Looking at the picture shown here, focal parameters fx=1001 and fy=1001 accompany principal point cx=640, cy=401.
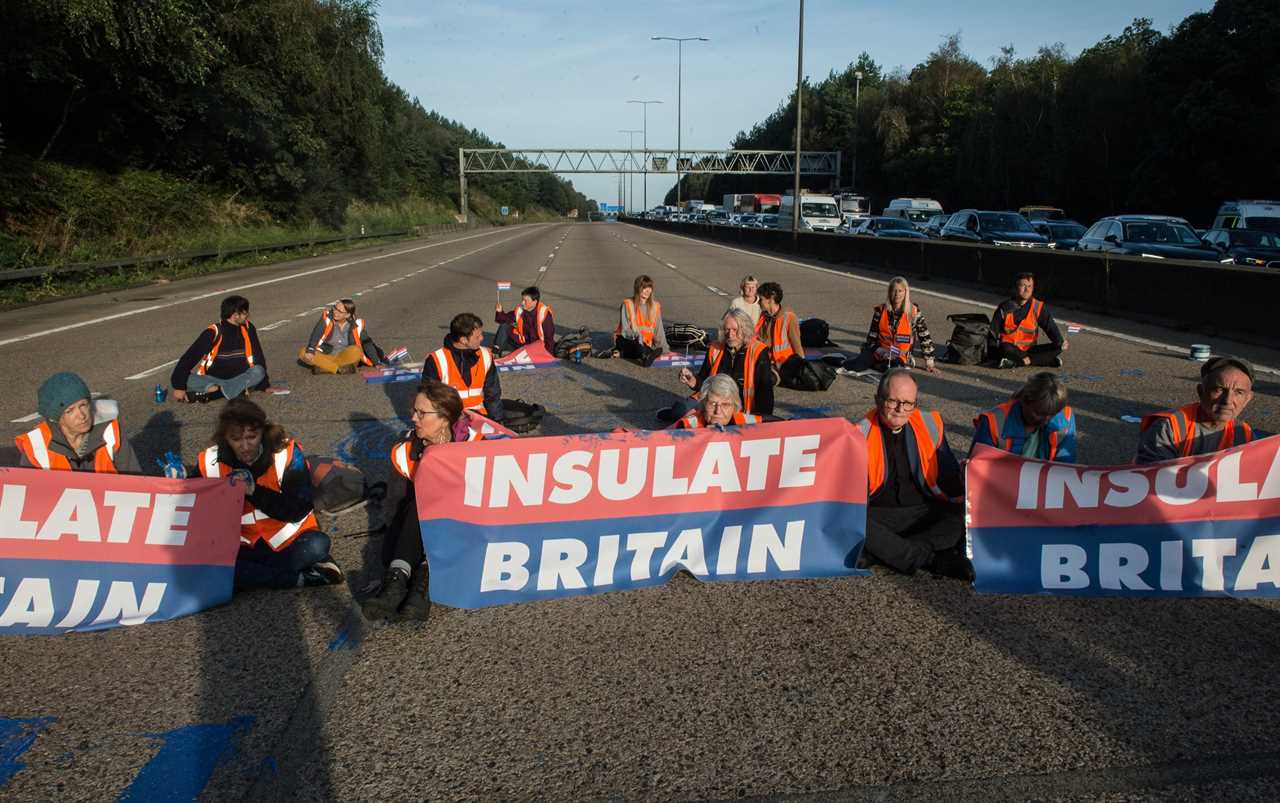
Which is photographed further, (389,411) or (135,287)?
(135,287)

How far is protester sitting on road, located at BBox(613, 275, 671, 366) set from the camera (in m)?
12.9

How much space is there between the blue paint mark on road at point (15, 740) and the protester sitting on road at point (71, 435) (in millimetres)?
1643

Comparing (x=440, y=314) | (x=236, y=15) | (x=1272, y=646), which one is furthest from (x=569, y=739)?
(x=236, y=15)

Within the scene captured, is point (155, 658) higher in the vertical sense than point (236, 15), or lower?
lower

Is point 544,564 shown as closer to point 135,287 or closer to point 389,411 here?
point 389,411

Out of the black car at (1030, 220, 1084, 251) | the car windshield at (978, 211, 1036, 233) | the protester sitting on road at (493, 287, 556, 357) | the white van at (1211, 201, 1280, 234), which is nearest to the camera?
the protester sitting on road at (493, 287, 556, 357)

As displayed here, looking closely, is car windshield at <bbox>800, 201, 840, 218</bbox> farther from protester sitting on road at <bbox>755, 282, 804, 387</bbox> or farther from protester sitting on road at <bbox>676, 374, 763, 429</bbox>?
protester sitting on road at <bbox>676, 374, 763, 429</bbox>

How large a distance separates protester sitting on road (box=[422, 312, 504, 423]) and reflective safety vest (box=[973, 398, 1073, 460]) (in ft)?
12.7

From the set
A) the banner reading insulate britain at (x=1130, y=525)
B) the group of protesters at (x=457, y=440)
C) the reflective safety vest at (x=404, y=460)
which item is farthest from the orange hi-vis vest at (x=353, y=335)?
the banner reading insulate britain at (x=1130, y=525)

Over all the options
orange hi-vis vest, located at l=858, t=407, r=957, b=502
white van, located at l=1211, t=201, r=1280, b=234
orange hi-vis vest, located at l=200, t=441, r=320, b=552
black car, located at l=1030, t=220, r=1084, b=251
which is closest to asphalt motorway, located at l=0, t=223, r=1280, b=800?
orange hi-vis vest, located at l=200, t=441, r=320, b=552

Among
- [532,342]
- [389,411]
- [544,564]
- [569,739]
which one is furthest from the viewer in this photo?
[532,342]

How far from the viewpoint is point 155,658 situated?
4.50 meters

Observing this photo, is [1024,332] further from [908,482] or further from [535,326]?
[908,482]

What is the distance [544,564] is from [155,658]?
1.83 meters
